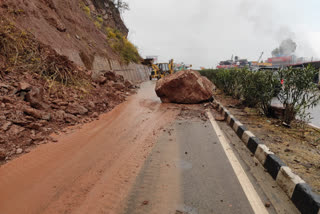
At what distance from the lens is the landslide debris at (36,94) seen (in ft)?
11.1

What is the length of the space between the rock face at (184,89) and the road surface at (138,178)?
406 cm

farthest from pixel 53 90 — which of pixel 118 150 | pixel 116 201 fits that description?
pixel 116 201

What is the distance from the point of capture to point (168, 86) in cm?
808

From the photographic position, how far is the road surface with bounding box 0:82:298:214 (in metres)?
1.95

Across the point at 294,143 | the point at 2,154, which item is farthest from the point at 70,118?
the point at 294,143

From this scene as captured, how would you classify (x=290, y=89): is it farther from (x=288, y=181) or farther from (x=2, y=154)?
(x=2, y=154)

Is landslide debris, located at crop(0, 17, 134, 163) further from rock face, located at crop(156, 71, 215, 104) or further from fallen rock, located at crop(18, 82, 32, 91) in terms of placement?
rock face, located at crop(156, 71, 215, 104)

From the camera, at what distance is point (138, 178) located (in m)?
2.46

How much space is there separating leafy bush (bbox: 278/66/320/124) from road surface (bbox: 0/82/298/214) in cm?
186

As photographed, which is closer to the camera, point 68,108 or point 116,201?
point 116,201

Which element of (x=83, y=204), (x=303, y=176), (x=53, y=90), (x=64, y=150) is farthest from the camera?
(x=53, y=90)

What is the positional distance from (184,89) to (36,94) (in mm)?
5166

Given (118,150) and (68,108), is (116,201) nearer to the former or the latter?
(118,150)

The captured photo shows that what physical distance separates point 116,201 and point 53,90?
420 cm
